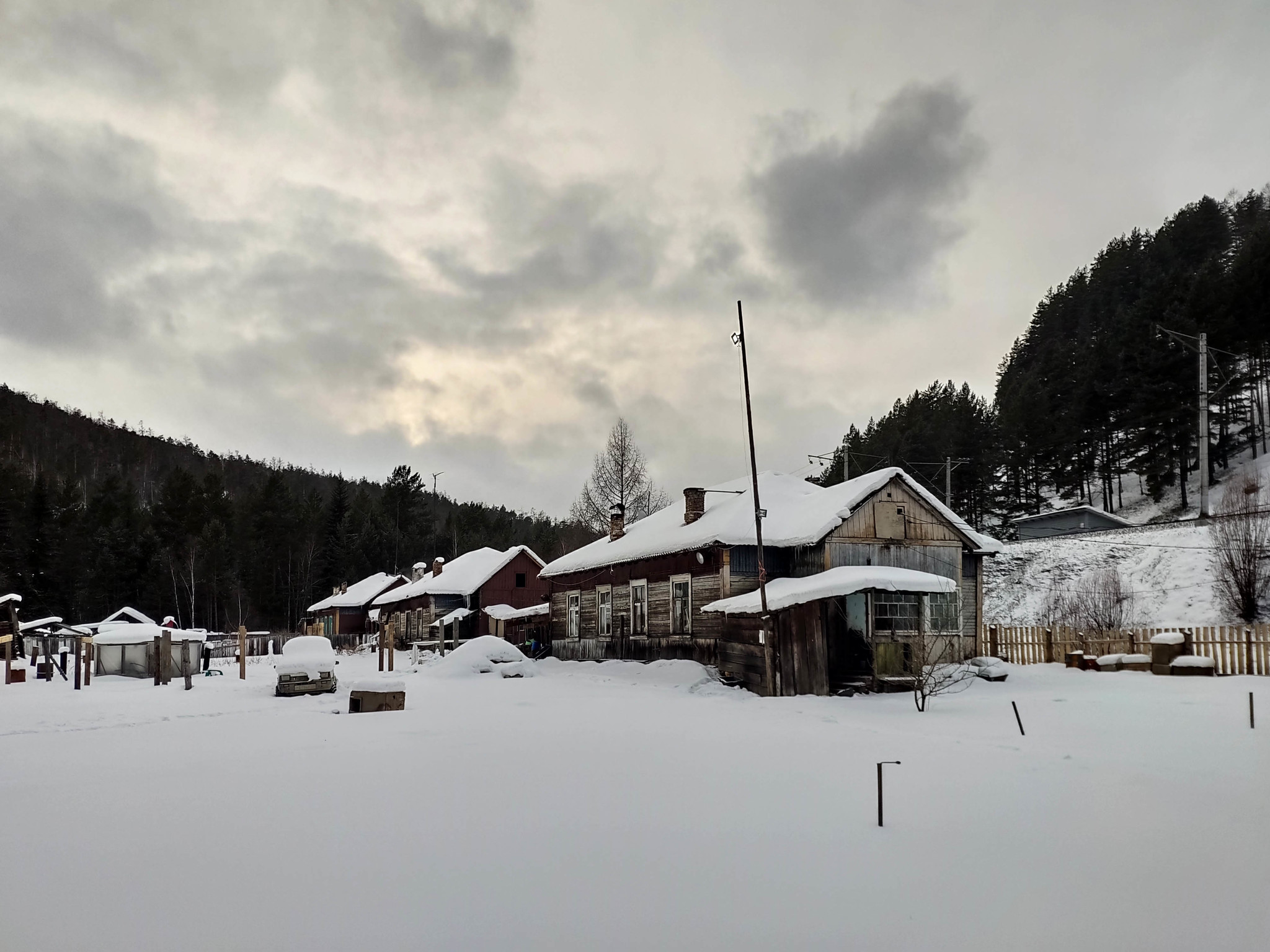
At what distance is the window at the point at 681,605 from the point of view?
25531 mm

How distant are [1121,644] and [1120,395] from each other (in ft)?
125

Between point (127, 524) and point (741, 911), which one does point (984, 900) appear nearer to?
point (741, 911)

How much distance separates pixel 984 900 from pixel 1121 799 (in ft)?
11.8

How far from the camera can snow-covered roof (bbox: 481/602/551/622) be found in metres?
38.9

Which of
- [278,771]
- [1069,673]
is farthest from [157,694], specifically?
[1069,673]

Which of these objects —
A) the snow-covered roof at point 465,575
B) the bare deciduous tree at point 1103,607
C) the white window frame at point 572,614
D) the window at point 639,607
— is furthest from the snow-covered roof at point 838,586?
the snow-covered roof at point 465,575

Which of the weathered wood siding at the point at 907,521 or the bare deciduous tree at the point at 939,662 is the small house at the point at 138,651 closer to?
the weathered wood siding at the point at 907,521

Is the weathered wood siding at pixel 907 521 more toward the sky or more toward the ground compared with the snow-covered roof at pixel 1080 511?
more toward the ground

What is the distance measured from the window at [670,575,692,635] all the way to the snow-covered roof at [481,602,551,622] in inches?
445

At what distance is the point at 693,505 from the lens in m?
28.3

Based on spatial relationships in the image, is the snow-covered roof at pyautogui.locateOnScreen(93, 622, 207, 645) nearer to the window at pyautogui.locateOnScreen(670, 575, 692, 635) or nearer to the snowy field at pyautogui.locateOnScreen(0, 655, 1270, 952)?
the snowy field at pyautogui.locateOnScreen(0, 655, 1270, 952)

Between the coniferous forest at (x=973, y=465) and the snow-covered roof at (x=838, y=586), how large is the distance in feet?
73.5

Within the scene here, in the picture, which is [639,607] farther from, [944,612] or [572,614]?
[944,612]

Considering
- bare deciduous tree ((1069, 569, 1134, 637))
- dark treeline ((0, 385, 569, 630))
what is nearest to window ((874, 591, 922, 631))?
bare deciduous tree ((1069, 569, 1134, 637))
